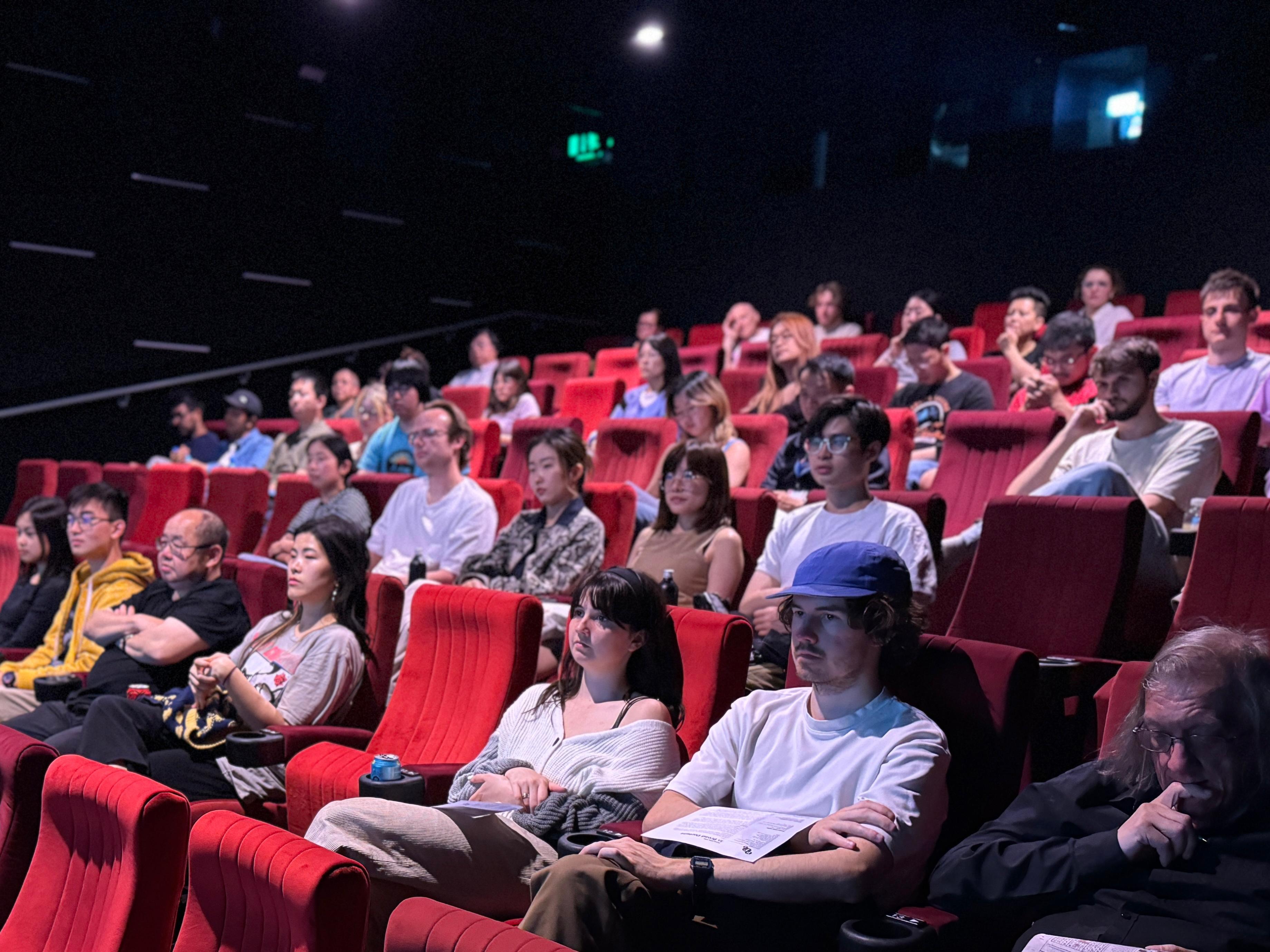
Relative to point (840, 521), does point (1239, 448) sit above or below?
above

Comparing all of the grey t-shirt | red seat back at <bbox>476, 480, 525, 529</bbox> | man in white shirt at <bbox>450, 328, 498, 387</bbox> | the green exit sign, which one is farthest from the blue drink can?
the green exit sign

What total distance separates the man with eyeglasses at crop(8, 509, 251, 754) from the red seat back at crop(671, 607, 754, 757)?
128 cm

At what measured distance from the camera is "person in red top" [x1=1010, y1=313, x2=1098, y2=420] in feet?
11.7

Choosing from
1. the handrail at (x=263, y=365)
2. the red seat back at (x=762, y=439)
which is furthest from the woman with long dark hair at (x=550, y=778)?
the handrail at (x=263, y=365)

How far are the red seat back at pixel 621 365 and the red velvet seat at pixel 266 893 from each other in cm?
483

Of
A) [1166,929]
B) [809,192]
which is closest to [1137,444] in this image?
[1166,929]

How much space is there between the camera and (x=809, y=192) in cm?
685

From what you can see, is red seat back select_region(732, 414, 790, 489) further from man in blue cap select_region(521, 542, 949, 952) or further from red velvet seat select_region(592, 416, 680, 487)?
man in blue cap select_region(521, 542, 949, 952)

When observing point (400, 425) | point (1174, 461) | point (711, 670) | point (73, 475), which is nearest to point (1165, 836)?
point (711, 670)

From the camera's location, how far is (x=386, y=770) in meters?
2.00

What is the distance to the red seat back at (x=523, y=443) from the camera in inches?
181

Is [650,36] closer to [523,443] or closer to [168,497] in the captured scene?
[523,443]

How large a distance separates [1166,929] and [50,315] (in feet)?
21.4

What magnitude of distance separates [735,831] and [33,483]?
524cm
